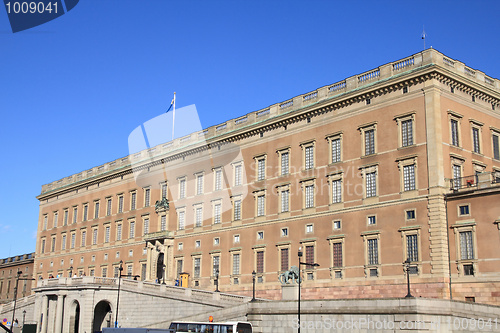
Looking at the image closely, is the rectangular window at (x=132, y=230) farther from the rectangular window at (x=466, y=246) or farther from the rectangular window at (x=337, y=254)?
the rectangular window at (x=466, y=246)

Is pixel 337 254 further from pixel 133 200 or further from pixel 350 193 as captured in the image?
pixel 133 200

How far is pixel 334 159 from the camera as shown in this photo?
5388 cm

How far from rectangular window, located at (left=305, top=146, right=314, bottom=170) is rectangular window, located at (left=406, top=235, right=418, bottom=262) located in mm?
12175

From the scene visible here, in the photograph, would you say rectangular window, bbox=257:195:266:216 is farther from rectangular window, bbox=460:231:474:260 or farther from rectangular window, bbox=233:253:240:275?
rectangular window, bbox=460:231:474:260

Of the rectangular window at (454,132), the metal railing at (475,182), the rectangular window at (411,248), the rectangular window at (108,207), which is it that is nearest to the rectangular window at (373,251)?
the rectangular window at (411,248)

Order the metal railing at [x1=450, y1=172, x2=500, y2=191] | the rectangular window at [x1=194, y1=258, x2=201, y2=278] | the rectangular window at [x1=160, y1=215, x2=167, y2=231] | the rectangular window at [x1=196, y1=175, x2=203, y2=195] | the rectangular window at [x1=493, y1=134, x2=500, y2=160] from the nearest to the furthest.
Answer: the metal railing at [x1=450, y1=172, x2=500, y2=191], the rectangular window at [x1=493, y1=134, x2=500, y2=160], the rectangular window at [x1=194, y1=258, x2=201, y2=278], the rectangular window at [x1=196, y1=175, x2=203, y2=195], the rectangular window at [x1=160, y1=215, x2=167, y2=231]

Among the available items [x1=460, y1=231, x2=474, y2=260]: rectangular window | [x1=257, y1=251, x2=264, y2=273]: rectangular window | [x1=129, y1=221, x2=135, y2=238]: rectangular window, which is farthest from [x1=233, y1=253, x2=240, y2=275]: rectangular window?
[x1=460, y1=231, x2=474, y2=260]: rectangular window

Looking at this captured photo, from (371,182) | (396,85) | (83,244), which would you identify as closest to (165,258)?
(83,244)

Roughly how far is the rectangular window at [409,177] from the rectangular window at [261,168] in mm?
15801

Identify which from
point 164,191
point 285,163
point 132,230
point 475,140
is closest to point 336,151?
point 285,163

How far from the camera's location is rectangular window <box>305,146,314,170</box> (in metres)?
55.9

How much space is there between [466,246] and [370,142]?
1163 cm

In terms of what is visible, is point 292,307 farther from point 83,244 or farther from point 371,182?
point 83,244

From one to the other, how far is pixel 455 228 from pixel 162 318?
1079 inches
